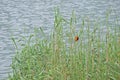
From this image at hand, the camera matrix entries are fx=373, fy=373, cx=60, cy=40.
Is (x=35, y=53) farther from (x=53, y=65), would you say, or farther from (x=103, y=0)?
(x=103, y=0)

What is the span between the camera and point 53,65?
5840 mm

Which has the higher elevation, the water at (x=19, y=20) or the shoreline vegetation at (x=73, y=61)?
the shoreline vegetation at (x=73, y=61)

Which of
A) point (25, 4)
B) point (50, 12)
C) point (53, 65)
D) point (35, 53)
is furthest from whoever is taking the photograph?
point (25, 4)

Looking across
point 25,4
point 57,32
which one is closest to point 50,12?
point 25,4

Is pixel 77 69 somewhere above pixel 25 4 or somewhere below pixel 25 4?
above

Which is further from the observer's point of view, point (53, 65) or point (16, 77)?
point (16, 77)

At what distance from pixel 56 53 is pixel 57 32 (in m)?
0.34

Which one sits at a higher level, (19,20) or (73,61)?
(73,61)

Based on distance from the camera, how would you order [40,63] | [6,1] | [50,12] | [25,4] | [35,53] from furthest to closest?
[6,1] → [25,4] → [50,12] → [35,53] → [40,63]

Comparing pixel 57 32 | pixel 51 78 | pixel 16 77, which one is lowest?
pixel 16 77

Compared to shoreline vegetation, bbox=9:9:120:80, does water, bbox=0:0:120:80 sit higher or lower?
lower

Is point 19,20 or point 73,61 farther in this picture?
point 19,20

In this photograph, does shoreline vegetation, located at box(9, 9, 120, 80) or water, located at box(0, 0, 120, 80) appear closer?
shoreline vegetation, located at box(9, 9, 120, 80)

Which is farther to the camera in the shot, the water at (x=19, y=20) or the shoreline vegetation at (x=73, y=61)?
the water at (x=19, y=20)
